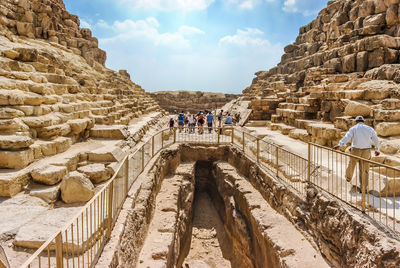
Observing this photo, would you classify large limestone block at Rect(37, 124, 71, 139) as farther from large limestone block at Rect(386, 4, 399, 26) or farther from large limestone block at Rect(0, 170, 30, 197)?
large limestone block at Rect(386, 4, 399, 26)

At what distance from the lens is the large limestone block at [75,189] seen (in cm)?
466

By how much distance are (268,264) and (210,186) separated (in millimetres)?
6209

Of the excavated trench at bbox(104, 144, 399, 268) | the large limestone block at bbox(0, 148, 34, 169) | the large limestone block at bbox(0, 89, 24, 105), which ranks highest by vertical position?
the large limestone block at bbox(0, 89, 24, 105)

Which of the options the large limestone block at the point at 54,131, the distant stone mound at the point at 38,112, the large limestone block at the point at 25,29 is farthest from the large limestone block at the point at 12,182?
the large limestone block at the point at 25,29

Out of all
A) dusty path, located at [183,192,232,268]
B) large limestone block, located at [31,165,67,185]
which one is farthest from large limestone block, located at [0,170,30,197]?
dusty path, located at [183,192,232,268]

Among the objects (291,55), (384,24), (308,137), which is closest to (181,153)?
(308,137)

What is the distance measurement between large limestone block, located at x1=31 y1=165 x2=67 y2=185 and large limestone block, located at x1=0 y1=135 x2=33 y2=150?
66 centimetres

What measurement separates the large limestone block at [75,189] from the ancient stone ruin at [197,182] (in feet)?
0.07

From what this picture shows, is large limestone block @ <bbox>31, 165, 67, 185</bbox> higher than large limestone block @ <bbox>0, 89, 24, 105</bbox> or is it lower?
lower

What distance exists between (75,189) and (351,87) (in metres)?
10.9

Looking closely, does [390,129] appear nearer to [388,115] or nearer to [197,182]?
[388,115]

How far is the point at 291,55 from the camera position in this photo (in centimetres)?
3262

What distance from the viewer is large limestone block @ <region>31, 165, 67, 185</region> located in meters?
4.93

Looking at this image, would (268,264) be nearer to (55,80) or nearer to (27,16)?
(55,80)
